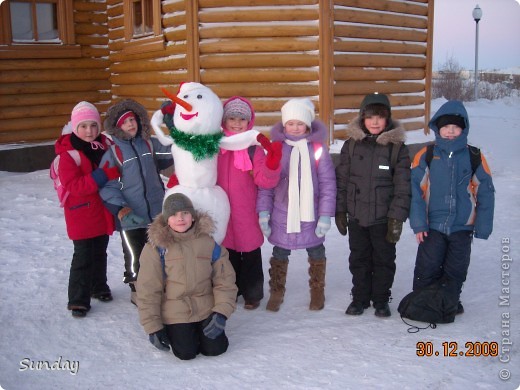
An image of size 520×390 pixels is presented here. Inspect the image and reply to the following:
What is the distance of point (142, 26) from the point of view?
9250mm

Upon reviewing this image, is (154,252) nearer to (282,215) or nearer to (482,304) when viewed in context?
(282,215)

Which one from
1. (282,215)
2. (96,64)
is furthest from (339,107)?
(96,64)

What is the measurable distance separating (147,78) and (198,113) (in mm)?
5694

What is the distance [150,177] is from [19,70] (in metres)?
7.16

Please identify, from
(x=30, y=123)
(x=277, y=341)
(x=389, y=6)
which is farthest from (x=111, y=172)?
(x=30, y=123)

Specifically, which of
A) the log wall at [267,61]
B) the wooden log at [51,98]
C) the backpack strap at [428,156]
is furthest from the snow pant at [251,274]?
the wooden log at [51,98]

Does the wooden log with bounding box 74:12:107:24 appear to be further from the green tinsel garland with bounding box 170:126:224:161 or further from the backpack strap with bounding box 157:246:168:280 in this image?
the backpack strap with bounding box 157:246:168:280

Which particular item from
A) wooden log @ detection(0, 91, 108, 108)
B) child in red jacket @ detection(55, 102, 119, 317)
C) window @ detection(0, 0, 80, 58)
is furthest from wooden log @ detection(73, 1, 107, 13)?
child in red jacket @ detection(55, 102, 119, 317)

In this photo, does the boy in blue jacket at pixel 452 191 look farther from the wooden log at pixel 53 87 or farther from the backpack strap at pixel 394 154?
the wooden log at pixel 53 87

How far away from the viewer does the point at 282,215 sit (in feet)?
13.1

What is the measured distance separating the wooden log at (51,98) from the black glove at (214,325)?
807 centimetres

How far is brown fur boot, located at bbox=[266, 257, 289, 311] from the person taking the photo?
411 cm

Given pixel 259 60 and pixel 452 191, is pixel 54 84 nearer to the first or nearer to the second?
pixel 259 60

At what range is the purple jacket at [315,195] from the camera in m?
3.94
